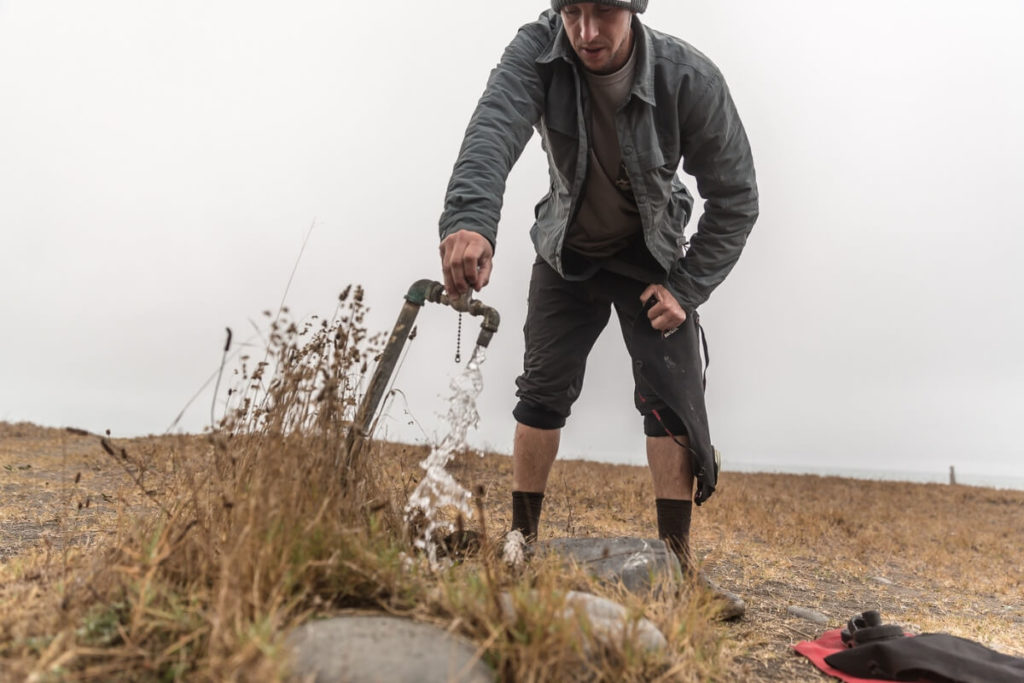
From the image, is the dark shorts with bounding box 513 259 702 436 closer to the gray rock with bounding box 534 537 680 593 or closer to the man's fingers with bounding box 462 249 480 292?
A: the gray rock with bounding box 534 537 680 593

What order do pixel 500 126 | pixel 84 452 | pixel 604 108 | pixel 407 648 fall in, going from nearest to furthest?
1. pixel 407 648
2. pixel 500 126
3. pixel 604 108
4. pixel 84 452

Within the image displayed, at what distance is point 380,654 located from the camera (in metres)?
1.68

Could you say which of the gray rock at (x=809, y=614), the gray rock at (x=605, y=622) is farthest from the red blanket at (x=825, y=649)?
the gray rock at (x=605, y=622)

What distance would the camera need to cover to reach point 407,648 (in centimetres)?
172

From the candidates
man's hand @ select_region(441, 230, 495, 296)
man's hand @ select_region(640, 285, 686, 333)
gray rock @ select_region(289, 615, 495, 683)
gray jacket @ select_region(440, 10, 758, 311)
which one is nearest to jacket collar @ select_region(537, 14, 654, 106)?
gray jacket @ select_region(440, 10, 758, 311)

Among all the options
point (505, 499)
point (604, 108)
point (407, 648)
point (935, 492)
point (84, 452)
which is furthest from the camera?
point (935, 492)

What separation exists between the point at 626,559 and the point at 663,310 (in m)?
1.13

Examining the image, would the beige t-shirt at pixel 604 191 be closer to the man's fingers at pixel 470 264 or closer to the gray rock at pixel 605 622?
the man's fingers at pixel 470 264

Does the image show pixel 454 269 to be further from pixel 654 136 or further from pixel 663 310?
pixel 654 136

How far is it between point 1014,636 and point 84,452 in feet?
33.7

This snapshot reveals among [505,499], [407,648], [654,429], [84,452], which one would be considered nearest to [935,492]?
[505,499]

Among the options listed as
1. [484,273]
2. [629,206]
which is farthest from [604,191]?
[484,273]

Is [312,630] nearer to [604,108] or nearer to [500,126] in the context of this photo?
[500,126]

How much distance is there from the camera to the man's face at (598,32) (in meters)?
3.04
